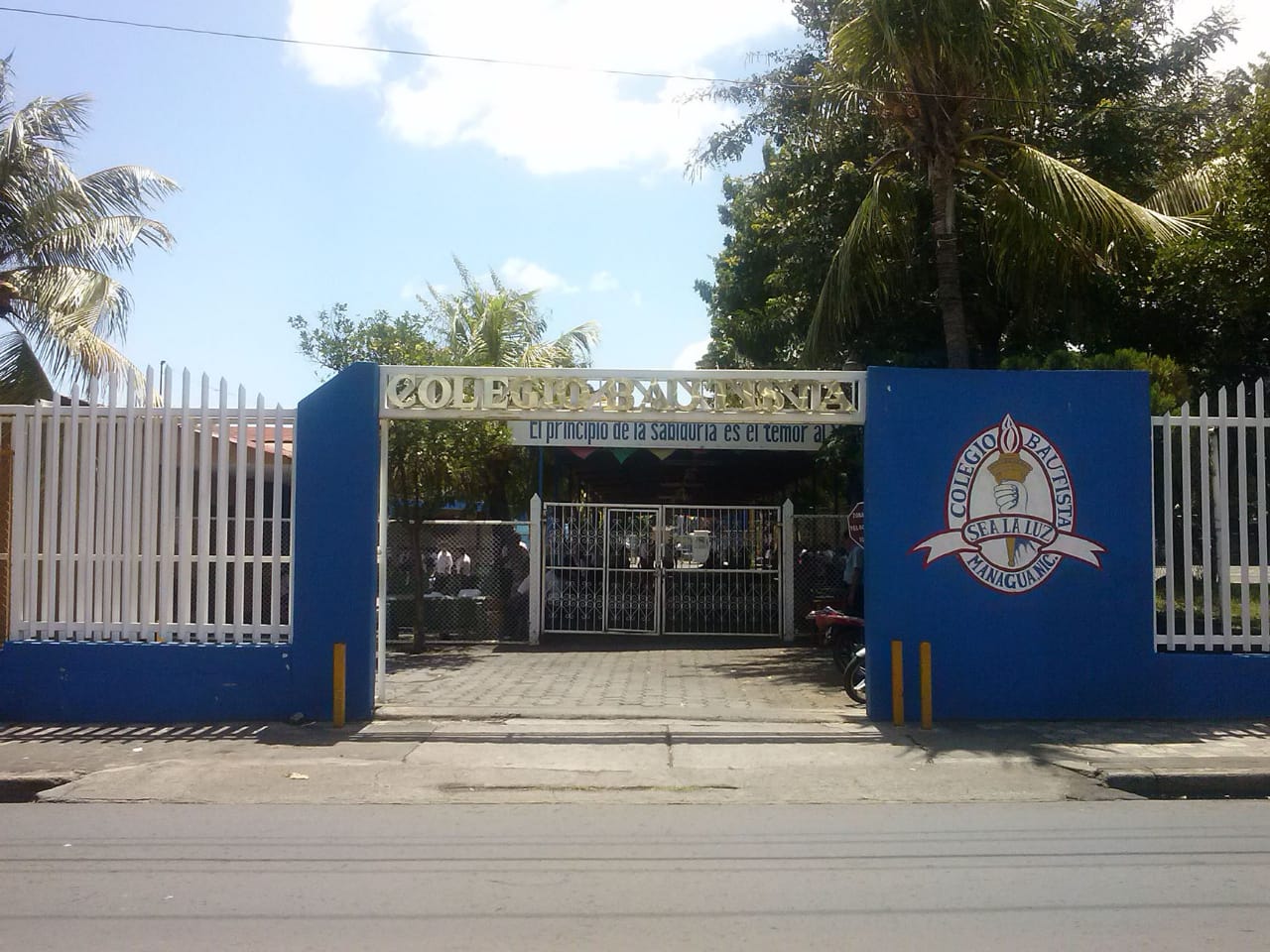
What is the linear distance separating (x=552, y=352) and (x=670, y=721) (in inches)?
668

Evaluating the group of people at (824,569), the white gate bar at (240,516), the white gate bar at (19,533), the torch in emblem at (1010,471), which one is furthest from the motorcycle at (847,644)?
the white gate bar at (19,533)

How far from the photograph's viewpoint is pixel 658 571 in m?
17.2

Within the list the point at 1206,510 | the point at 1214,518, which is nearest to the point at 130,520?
the point at 1206,510

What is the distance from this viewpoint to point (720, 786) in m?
8.05

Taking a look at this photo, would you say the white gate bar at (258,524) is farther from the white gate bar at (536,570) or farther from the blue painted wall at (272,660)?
the white gate bar at (536,570)

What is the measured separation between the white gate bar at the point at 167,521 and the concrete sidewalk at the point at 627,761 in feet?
3.13

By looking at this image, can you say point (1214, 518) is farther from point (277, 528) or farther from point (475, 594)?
point (475, 594)

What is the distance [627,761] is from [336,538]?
324 cm

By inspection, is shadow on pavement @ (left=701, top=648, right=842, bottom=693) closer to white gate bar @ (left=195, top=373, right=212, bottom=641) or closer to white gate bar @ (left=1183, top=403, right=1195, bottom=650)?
white gate bar @ (left=1183, top=403, right=1195, bottom=650)

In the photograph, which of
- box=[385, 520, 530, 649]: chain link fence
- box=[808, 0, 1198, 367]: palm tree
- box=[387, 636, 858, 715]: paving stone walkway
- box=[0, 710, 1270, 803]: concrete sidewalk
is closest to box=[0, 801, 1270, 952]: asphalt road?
box=[0, 710, 1270, 803]: concrete sidewalk

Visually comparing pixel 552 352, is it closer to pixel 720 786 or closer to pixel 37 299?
pixel 37 299

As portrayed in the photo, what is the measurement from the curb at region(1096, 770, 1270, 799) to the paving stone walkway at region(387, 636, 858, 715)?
121 inches

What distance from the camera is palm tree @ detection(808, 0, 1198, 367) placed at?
1177cm

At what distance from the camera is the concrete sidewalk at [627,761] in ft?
25.8
